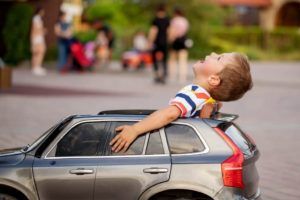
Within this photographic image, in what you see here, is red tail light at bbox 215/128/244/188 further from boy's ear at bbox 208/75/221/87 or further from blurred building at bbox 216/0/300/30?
blurred building at bbox 216/0/300/30

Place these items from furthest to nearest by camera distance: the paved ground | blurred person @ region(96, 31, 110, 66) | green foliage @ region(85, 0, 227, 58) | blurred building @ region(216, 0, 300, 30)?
blurred building @ region(216, 0, 300, 30) → green foliage @ region(85, 0, 227, 58) → blurred person @ region(96, 31, 110, 66) → the paved ground

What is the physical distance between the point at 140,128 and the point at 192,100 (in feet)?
1.52

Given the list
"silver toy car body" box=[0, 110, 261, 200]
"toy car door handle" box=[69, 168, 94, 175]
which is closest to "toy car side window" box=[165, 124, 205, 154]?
"silver toy car body" box=[0, 110, 261, 200]

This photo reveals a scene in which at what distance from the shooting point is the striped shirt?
5758 mm

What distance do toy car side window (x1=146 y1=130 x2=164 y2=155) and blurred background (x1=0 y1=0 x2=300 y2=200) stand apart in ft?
8.40

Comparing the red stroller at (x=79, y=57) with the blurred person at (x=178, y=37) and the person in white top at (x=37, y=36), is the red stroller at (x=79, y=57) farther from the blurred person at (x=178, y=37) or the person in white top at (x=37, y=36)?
the blurred person at (x=178, y=37)

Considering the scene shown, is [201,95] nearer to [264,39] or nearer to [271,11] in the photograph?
[264,39]

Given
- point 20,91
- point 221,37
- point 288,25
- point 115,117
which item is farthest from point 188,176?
point 288,25

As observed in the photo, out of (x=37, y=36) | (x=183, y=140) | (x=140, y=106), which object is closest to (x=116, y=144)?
(x=183, y=140)

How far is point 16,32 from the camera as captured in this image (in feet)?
80.3

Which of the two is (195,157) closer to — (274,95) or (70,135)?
(70,135)

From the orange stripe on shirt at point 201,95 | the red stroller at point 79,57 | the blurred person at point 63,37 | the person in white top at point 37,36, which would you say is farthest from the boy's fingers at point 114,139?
the red stroller at point 79,57

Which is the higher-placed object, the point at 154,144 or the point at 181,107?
the point at 181,107

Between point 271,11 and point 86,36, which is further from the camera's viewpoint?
point 271,11
